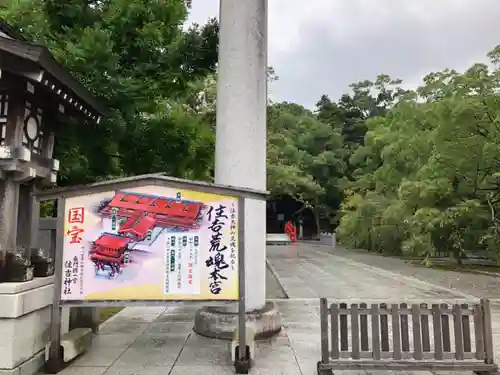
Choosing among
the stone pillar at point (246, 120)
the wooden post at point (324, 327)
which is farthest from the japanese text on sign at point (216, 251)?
the stone pillar at point (246, 120)

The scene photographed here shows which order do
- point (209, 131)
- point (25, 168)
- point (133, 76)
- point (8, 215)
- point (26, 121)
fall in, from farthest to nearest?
point (209, 131) < point (133, 76) < point (26, 121) < point (25, 168) < point (8, 215)

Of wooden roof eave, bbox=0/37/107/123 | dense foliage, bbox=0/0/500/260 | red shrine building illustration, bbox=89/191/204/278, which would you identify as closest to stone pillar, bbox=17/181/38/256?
red shrine building illustration, bbox=89/191/204/278

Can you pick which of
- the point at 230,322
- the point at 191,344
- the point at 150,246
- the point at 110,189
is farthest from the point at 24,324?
the point at 230,322

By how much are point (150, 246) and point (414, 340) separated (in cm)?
309

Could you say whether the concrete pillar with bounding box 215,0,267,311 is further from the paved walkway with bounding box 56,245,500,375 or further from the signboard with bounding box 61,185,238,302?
the signboard with bounding box 61,185,238,302

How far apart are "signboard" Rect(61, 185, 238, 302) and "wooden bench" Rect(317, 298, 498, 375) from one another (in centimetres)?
127

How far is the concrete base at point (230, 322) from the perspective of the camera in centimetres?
657

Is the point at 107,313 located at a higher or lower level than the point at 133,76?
lower

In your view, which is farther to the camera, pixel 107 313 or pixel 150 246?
pixel 107 313

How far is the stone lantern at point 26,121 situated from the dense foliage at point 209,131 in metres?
2.63

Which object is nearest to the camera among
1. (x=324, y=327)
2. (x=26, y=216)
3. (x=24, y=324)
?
(x=324, y=327)

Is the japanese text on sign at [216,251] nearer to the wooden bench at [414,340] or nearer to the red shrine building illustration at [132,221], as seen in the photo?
the red shrine building illustration at [132,221]

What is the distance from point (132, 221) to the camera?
17.3 feet

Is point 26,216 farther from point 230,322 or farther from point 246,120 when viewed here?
point 246,120
